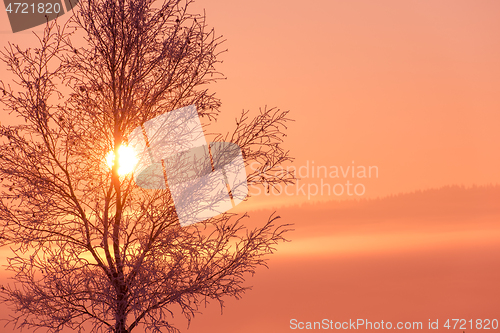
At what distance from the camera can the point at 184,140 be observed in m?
10.2

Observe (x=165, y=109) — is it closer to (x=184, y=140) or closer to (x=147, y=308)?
(x=184, y=140)

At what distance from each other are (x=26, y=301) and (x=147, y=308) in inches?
88.2

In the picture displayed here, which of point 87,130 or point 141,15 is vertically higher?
point 141,15

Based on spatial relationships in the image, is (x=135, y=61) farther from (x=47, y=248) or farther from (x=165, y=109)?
(x=47, y=248)

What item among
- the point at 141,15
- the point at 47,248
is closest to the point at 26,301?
the point at 47,248

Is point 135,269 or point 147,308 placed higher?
point 135,269

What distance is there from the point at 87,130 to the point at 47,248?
2.29m

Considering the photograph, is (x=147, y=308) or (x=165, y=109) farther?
(x=165, y=109)

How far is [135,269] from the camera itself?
9.34 metres

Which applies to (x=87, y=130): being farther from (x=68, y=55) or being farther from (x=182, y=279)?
(x=182, y=279)

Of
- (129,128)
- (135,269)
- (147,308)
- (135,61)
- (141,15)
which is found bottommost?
(147,308)

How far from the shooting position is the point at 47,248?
32.4ft

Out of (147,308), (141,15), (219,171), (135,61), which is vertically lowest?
(147,308)

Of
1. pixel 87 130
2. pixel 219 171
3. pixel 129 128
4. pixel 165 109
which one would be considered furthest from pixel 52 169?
pixel 219 171
